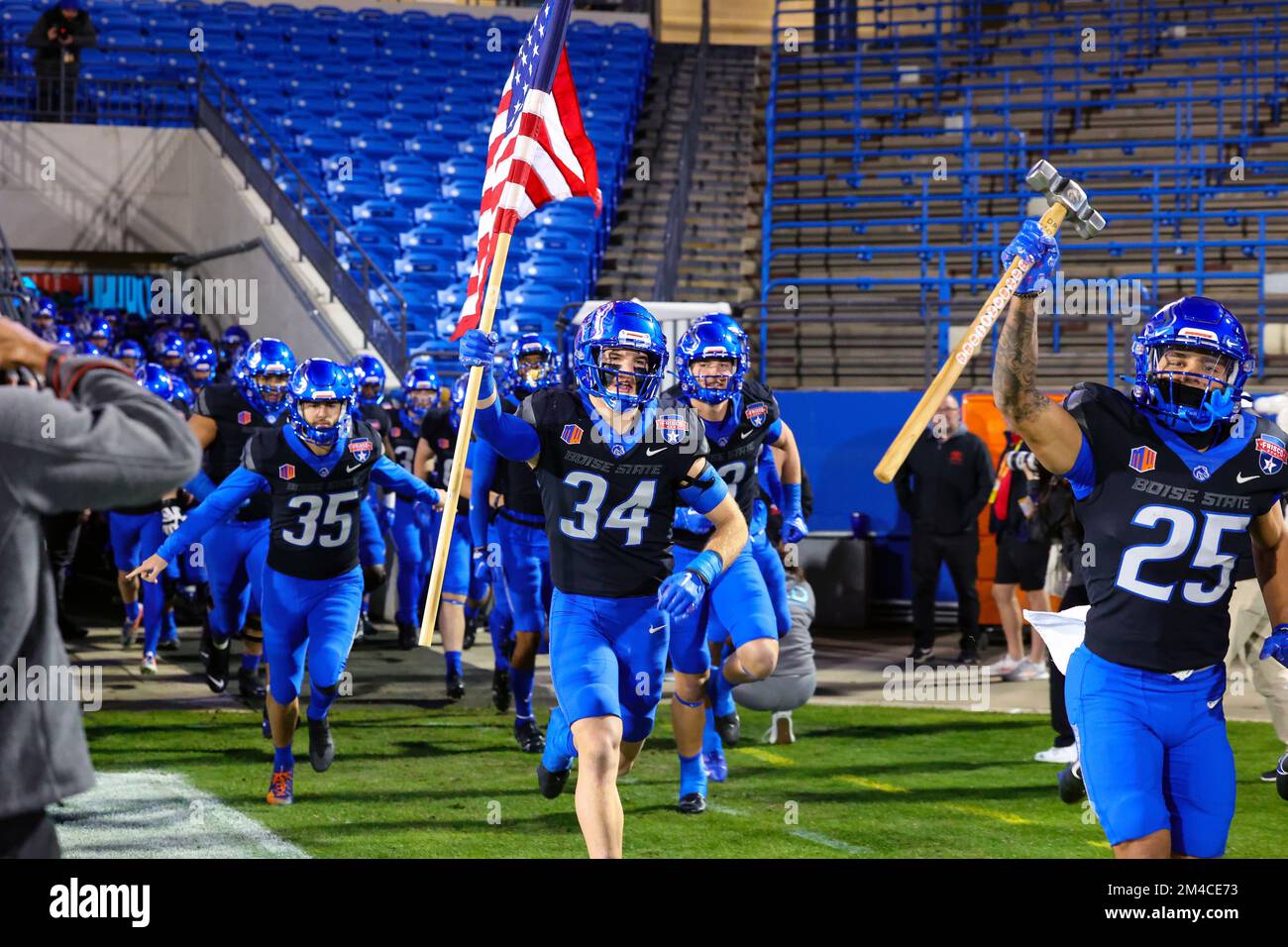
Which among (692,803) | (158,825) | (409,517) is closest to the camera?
(158,825)

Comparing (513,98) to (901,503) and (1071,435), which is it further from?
(901,503)

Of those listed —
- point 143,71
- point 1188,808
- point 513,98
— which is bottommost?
point 1188,808

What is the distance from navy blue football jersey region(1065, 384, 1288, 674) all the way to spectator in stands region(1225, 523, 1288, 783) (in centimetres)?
282

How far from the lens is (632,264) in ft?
59.2

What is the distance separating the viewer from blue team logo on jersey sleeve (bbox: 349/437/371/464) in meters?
7.45

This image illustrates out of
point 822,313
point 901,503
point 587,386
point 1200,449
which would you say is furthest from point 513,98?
point 822,313

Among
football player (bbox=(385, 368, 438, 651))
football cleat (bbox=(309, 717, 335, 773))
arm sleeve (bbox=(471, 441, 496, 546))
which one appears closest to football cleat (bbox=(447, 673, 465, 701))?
arm sleeve (bbox=(471, 441, 496, 546))

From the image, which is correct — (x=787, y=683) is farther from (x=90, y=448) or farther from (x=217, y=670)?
(x=90, y=448)

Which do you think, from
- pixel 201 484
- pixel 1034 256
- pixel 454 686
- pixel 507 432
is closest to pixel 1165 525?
pixel 1034 256

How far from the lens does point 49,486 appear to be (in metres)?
2.79

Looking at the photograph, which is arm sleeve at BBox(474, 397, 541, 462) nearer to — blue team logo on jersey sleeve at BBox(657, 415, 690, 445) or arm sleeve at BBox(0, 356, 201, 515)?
blue team logo on jersey sleeve at BBox(657, 415, 690, 445)

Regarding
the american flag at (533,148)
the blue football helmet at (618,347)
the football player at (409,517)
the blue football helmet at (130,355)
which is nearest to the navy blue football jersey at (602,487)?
the blue football helmet at (618,347)

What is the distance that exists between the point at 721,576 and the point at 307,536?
6.25ft

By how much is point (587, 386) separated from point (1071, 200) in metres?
1.83
